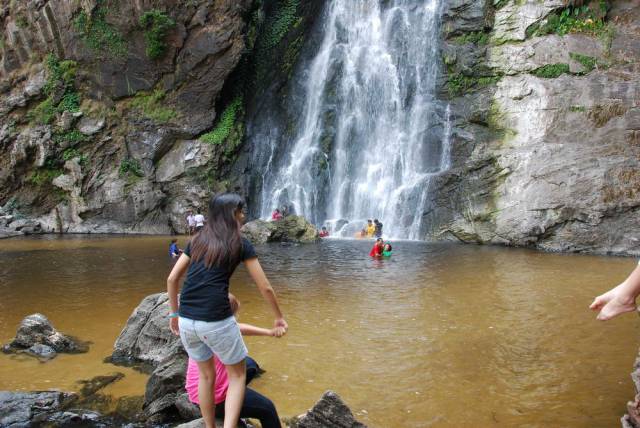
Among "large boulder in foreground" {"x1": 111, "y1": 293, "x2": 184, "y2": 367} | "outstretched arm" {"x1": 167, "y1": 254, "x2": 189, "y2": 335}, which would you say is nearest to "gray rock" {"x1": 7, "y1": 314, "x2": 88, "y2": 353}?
"large boulder in foreground" {"x1": 111, "y1": 293, "x2": 184, "y2": 367}

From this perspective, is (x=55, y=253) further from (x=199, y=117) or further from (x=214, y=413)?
(x=214, y=413)

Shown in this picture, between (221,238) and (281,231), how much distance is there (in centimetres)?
1685

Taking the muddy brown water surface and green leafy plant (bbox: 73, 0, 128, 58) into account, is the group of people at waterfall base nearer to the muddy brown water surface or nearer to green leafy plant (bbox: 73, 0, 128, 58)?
the muddy brown water surface

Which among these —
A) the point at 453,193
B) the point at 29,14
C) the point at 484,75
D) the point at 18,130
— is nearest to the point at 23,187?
the point at 18,130

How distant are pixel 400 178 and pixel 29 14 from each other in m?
20.9

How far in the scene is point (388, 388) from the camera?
5254 millimetres

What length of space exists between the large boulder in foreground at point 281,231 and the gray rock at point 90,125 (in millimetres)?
11063

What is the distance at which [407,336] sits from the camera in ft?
23.0

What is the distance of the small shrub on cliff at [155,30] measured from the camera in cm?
2442

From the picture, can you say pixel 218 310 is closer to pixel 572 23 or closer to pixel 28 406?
pixel 28 406

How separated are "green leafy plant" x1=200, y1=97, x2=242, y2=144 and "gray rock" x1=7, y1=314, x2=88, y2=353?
1967 centimetres

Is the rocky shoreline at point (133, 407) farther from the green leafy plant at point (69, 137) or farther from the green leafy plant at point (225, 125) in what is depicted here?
the green leafy plant at point (69, 137)

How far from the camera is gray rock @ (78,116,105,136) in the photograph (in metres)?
25.4

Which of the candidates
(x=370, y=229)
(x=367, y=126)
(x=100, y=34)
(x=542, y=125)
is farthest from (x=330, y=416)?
(x=100, y=34)
